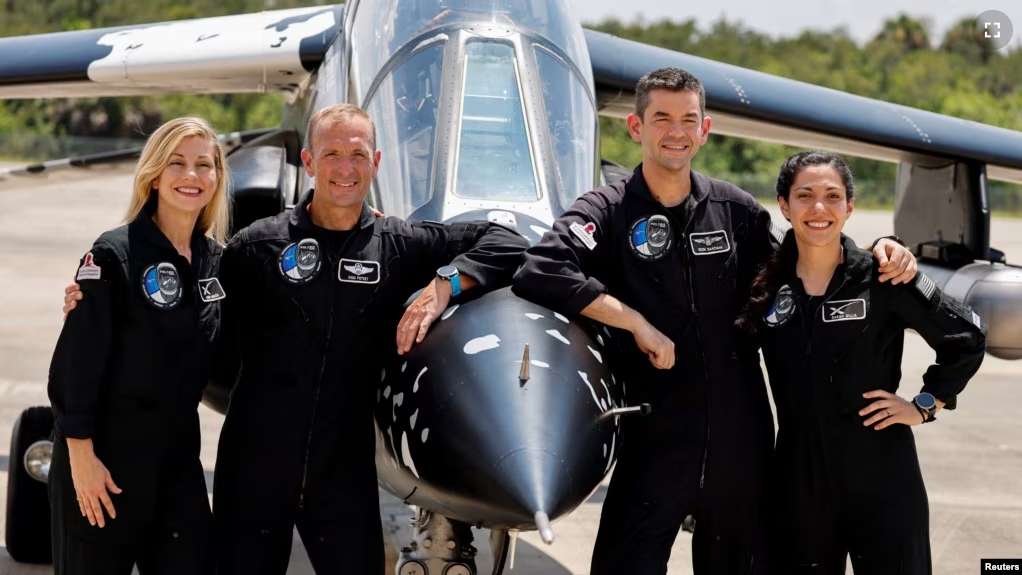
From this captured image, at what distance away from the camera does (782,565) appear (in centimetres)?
424

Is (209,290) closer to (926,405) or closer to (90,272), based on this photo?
(90,272)

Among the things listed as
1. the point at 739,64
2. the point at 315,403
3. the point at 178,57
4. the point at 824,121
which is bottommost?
the point at 315,403

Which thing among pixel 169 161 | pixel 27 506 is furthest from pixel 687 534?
pixel 169 161

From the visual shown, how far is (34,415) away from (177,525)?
9.95ft

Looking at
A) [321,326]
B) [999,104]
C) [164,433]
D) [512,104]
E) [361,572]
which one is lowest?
[361,572]

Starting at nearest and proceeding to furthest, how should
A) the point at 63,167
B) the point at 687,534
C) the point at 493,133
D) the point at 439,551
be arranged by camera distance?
the point at 439,551, the point at 493,133, the point at 687,534, the point at 63,167

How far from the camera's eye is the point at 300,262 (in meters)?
4.16

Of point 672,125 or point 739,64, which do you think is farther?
point 739,64

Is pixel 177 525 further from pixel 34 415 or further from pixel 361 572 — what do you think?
pixel 34 415

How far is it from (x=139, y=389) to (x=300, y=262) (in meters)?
0.67

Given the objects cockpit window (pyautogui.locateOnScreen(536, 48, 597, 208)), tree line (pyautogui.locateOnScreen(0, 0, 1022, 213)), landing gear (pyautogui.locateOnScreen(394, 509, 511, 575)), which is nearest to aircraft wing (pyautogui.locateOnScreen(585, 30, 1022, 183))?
cockpit window (pyautogui.locateOnScreen(536, 48, 597, 208))

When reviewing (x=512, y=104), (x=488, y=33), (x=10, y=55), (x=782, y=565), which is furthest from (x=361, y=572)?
(x=10, y=55)

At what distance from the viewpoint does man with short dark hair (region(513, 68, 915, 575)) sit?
4.08 metres

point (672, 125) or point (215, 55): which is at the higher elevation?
point (215, 55)
